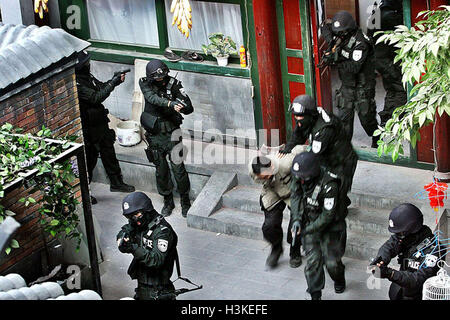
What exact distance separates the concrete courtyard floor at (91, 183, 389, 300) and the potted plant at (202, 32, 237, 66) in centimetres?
231

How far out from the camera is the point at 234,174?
1405cm

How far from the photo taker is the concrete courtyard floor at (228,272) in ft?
38.9

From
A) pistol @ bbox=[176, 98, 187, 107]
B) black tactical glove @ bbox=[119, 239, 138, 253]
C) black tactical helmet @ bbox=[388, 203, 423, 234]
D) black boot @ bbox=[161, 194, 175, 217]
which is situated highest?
pistol @ bbox=[176, 98, 187, 107]

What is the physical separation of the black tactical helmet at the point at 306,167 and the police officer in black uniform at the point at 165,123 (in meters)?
2.69

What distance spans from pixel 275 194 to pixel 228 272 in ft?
4.25

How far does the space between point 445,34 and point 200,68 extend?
5680mm

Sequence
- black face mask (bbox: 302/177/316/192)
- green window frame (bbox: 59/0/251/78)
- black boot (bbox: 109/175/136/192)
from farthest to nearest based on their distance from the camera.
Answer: black boot (bbox: 109/175/136/192)
green window frame (bbox: 59/0/251/78)
black face mask (bbox: 302/177/316/192)

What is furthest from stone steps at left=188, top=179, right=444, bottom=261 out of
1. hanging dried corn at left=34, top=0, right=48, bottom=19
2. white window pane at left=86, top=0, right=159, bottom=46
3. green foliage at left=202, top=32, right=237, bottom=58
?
hanging dried corn at left=34, top=0, right=48, bottom=19

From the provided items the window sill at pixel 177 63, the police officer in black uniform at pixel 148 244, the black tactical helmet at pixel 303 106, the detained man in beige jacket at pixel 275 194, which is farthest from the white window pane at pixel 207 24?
the police officer in black uniform at pixel 148 244

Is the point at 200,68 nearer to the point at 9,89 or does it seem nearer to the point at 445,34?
the point at 9,89

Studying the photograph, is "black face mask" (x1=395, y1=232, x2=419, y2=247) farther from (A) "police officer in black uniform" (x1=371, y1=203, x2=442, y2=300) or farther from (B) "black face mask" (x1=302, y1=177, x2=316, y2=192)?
(B) "black face mask" (x1=302, y1=177, x2=316, y2=192)

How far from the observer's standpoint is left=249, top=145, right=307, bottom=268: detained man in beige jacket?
455 inches

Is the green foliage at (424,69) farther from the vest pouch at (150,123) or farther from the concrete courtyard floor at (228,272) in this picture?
the vest pouch at (150,123)

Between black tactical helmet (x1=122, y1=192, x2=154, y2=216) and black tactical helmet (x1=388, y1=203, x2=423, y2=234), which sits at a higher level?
black tactical helmet (x1=122, y1=192, x2=154, y2=216)
